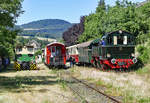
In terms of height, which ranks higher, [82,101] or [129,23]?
[129,23]

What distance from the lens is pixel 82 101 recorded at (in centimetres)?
929

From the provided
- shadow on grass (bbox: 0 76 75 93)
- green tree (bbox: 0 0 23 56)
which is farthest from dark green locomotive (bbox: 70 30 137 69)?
green tree (bbox: 0 0 23 56)

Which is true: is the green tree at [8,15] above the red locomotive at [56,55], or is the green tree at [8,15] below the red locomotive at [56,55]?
above

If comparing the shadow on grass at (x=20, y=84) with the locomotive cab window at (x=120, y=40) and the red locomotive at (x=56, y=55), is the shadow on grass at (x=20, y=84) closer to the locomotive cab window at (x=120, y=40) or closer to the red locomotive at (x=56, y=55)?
the locomotive cab window at (x=120, y=40)

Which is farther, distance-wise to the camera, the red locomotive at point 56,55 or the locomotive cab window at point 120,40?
the red locomotive at point 56,55

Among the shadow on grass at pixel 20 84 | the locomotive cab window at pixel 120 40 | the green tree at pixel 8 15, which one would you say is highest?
the green tree at pixel 8 15

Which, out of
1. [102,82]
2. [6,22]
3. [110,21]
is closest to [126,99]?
[102,82]

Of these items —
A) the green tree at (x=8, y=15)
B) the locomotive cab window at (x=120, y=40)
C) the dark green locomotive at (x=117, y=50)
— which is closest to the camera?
the green tree at (x=8, y=15)

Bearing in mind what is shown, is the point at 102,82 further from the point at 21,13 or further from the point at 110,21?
the point at 110,21

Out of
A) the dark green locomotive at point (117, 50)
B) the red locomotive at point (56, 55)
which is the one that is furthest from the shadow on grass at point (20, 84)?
the red locomotive at point (56, 55)

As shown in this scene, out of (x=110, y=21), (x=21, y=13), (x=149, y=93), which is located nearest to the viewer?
(x=149, y=93)

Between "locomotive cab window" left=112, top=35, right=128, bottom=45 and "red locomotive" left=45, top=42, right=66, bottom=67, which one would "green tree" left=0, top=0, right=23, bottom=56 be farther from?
"red locomotive" left=45, top=42, right=66, bottom=67

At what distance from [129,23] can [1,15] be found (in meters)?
19.7

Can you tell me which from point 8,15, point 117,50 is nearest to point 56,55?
point 117,50
